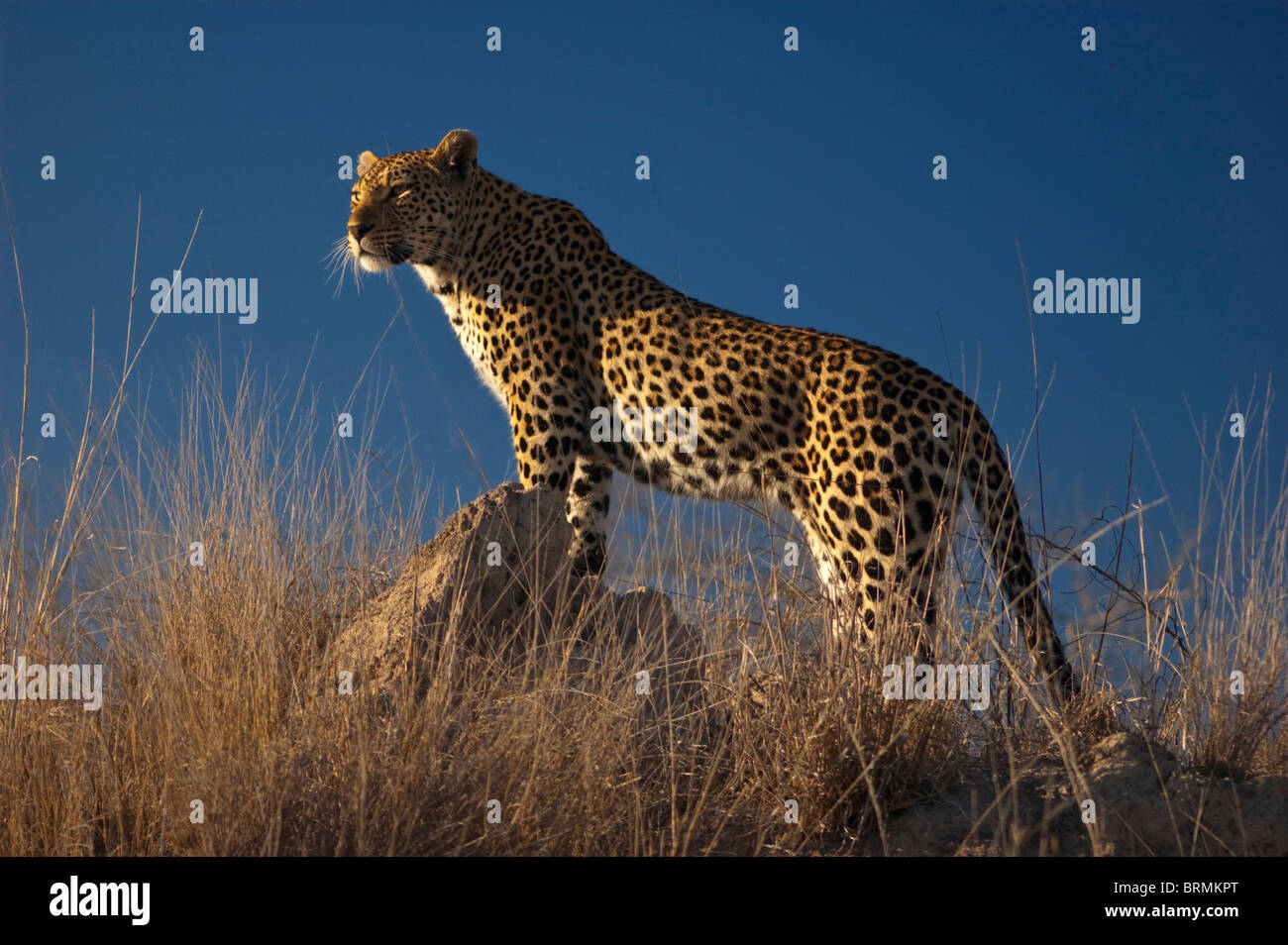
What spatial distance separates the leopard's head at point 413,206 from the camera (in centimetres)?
856

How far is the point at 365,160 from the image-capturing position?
935 centimetres

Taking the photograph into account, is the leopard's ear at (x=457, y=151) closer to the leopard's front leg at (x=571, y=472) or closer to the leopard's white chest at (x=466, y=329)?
the leopard's white chest at (x=466, y=329)

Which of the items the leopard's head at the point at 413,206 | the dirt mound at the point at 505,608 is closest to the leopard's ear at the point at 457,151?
the leopard's head at the point at 413,206

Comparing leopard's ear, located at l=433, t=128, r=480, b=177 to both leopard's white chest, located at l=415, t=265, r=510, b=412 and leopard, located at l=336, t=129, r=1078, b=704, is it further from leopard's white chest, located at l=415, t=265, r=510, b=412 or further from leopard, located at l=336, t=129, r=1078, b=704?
leopard's white chest, located at l=415, t=265, r=510, b=412

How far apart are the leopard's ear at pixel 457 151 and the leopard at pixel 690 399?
0.05 ft

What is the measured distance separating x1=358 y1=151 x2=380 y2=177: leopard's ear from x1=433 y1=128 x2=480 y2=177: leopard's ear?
687 mm

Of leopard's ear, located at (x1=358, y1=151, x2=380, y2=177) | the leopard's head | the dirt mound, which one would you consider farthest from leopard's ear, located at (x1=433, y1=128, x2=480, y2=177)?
the dirt mound

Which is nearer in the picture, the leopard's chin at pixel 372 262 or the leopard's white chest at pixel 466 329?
the leopard's white chest at pixel 466 329

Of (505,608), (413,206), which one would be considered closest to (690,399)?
(505,608)

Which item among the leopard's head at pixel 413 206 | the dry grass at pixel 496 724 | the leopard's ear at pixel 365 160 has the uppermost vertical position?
the leopard's ear at pixel 365 160

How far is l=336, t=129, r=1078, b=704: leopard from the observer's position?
652 centimetres

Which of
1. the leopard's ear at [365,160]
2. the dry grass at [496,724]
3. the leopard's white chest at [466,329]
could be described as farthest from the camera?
the leopard's ear at [365,160]

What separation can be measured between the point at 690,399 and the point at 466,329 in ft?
6.84
